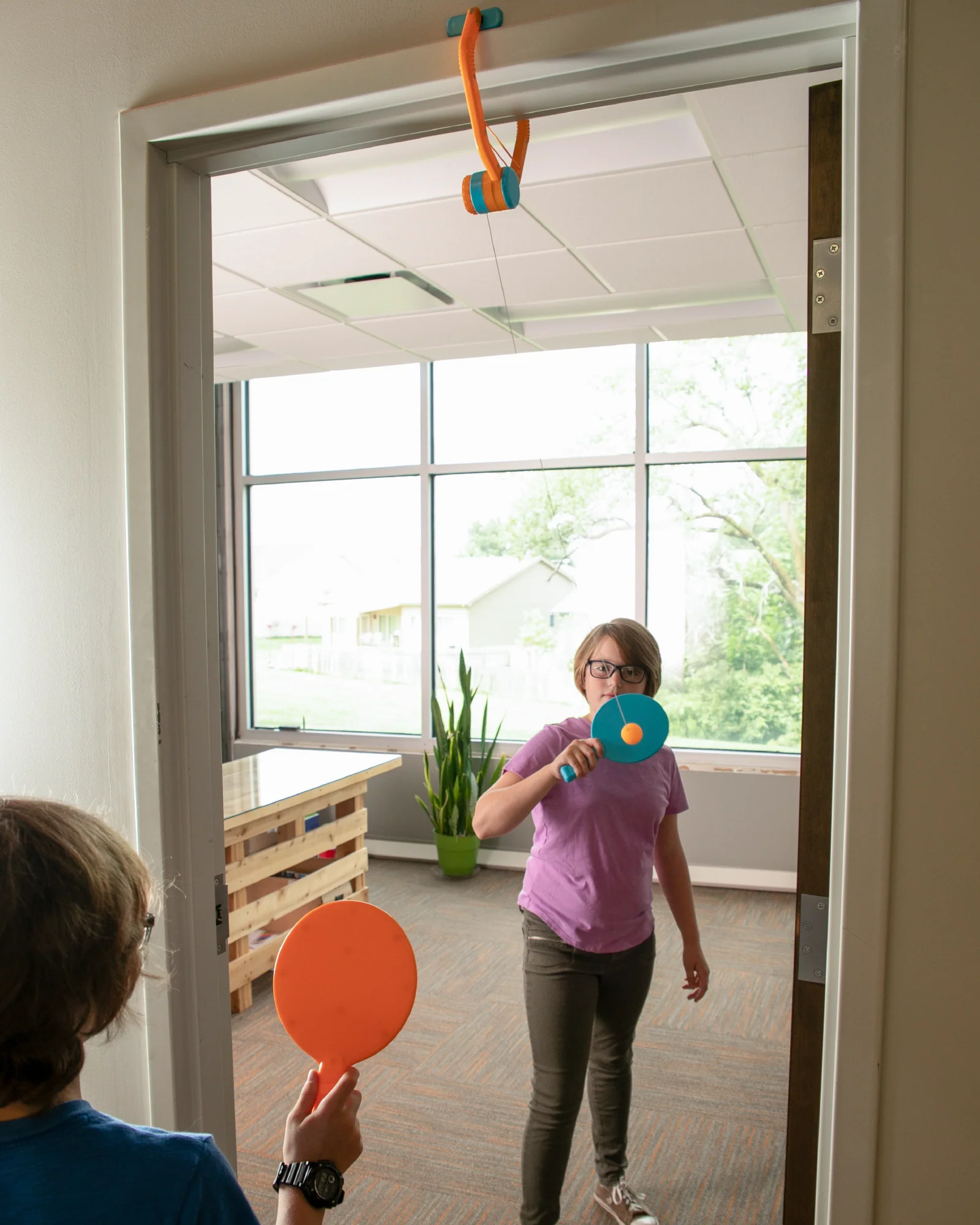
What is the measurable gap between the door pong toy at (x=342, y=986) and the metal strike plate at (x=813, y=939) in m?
0.60

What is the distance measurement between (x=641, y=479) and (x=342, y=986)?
15.8ft

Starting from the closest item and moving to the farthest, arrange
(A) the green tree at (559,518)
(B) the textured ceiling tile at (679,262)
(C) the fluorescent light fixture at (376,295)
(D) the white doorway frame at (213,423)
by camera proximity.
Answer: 1. (D) the white doorway frame at (213,423)
2. (B) the textured ceiling tile at (679,262)
3. (C) the fluorescent light fixture at (376,295)
4. (A) the green tree at (559,518)

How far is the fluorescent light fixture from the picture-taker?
3918 millimetres

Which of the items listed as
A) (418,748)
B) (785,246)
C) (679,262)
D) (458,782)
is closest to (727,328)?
(679,262)

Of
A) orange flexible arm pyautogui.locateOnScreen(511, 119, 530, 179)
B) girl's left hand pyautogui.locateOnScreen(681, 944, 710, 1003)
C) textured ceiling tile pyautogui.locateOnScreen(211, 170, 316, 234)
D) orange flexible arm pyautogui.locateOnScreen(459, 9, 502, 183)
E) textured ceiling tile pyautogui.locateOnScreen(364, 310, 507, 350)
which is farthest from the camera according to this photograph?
textured ceiling tile pyautogui.locateOnScreen(364, 310, 507, 350)

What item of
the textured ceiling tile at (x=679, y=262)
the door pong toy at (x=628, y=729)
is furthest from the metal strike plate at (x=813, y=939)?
the textured ceiling tile at (x=679, y=262)

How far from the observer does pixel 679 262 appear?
146 inches

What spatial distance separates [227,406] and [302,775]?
127 inches

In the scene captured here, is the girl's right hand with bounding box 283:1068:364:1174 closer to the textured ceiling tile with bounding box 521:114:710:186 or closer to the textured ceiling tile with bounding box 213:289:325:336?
the textured ceiling tile with bounding box 521:114:710:186

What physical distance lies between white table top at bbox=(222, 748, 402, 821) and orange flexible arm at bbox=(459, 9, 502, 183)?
279 cm

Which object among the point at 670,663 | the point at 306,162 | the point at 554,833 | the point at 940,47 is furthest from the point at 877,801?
the point at 670,663

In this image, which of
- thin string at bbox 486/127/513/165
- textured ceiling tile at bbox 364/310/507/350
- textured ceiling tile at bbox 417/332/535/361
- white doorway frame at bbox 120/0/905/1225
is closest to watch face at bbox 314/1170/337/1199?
white doorway frame at bbox 120/0/905/1225

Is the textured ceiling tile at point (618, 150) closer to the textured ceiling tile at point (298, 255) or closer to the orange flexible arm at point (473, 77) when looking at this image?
the textured ceiling tile at point (298, 255)

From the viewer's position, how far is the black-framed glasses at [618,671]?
2080 mm
